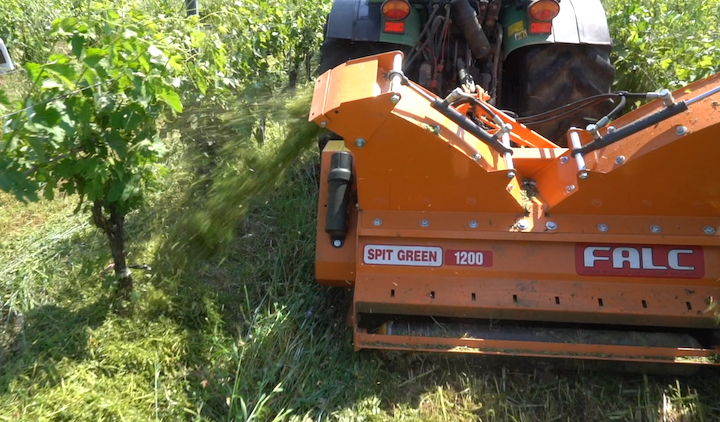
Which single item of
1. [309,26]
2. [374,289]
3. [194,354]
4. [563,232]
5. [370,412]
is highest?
[309,26]

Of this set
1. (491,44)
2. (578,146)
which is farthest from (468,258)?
(491,44)

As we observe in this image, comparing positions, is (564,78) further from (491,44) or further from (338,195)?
(338,195)

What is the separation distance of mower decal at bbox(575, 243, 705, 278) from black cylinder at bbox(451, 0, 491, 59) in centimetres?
134

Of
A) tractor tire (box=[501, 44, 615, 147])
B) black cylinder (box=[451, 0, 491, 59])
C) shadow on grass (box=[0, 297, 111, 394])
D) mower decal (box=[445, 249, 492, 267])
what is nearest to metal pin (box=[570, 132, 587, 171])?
mower decal (box=[445, 249, 492, 267])

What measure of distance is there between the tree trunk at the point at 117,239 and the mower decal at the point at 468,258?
147 centimetres

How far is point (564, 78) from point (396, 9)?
1.01 metres

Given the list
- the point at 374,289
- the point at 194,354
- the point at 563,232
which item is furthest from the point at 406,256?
the point at 194,354

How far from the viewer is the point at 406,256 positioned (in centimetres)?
243

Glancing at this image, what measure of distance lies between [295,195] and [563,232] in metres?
1.77

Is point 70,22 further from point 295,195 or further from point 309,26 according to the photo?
point 309,26

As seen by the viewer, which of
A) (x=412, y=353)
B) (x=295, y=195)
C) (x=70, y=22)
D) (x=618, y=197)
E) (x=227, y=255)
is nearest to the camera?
(x=70, y=22)

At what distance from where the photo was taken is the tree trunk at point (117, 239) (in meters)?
2.57

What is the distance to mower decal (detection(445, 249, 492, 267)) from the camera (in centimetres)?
239

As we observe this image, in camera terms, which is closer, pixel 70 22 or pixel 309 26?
pixel 70 22
